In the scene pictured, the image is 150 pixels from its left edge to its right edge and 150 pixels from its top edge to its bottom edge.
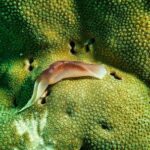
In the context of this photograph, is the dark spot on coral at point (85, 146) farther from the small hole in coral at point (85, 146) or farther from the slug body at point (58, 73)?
the slug body at point (58, 73)

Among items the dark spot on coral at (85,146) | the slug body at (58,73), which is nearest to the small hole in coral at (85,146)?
the dark spot on coral at (85,146)

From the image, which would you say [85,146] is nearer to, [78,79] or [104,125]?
[104,125]

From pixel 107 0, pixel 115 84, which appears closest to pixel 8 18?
pixel 107 0

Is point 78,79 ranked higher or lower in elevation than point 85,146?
higher

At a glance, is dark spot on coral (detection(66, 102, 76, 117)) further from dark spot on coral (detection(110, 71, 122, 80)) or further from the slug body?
dark spot on coral (detection(110, 71, 122, 80))

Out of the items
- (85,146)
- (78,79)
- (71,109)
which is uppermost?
(78,79)

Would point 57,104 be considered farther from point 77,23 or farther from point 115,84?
point 77,23

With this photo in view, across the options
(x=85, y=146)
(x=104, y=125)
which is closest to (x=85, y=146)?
(x=85, y=146)
